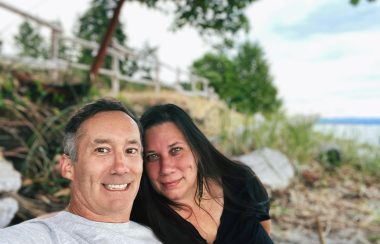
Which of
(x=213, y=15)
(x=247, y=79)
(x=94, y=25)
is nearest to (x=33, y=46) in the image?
(x=213, y=15)

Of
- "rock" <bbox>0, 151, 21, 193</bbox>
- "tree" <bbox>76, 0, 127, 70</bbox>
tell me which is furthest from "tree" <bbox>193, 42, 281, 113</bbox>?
"rock" <bbox>0, 151, 21, 193</bbox>

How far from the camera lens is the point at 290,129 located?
770cm

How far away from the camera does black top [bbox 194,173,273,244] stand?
239cm

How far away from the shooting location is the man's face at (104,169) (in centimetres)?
178

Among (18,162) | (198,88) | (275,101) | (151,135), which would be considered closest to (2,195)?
(18,162)

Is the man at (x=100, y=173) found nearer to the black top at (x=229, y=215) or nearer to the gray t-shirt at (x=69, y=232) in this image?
the gray t-shirt at (x=69, y=232)

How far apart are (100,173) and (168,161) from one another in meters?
0.51

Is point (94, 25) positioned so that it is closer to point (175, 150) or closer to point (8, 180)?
point (8, 180)

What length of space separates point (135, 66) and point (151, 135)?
20249 mm

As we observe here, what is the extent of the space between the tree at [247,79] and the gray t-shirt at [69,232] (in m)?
34.0

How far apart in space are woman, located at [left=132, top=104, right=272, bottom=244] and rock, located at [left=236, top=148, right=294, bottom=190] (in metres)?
3.48

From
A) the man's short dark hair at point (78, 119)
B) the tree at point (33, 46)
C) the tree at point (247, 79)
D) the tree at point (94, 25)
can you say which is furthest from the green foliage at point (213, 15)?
the tree at point (247, 79)

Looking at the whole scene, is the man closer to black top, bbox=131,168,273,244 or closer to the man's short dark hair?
the man's short dark hair

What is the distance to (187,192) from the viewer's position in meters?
2.36
